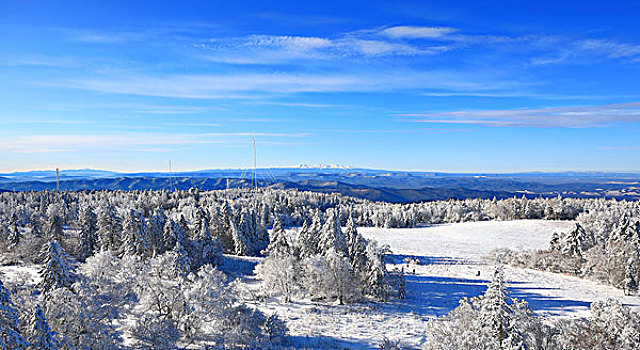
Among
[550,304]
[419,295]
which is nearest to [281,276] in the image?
[419,295]

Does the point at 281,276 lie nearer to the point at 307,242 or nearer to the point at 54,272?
the point at 307,242

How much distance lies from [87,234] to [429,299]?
177 feet

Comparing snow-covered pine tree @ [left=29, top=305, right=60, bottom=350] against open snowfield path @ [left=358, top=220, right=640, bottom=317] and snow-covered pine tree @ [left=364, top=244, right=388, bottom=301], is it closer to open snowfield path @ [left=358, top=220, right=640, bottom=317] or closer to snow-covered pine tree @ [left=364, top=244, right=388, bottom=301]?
snow-covered pine tree @ [left=364, top=244, right=388, bottom=301]

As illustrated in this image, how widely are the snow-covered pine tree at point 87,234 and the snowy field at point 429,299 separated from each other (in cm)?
3024

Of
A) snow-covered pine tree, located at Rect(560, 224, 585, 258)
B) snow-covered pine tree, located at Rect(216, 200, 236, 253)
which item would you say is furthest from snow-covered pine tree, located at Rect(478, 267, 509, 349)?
snow-covered pine tree, located at Rect(216, 200, 236, 253)

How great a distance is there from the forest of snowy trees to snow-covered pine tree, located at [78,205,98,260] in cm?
17

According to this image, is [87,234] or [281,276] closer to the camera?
[281,276]

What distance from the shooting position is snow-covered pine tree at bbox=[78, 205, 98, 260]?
59.6 meters

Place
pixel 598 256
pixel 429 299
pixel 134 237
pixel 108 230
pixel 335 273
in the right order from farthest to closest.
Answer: pixel 108 230, pixel 134 237, pixel 598 256, pixel 429 299, pixel 335 273

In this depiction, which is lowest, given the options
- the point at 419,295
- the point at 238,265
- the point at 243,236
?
the point at 419,295

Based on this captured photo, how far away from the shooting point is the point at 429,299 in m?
44.2

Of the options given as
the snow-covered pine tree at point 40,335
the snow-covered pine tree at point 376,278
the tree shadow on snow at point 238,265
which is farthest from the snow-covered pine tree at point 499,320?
the tree shadow on snow at point 238,265

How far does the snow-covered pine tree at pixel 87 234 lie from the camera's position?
59.6m

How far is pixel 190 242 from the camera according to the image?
181 feet
